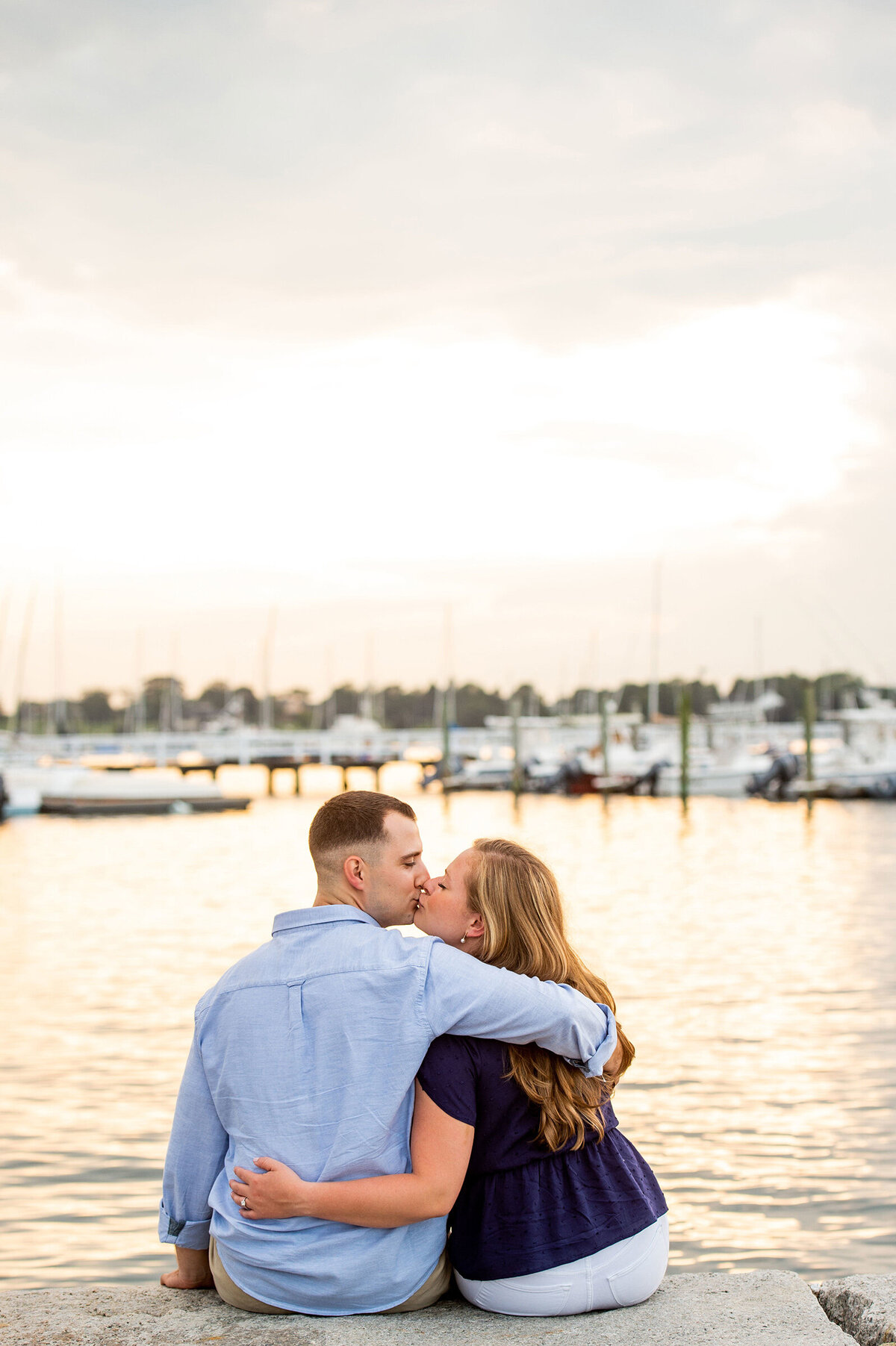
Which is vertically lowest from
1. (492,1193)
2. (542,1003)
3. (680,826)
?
(680,826)

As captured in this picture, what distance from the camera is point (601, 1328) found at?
10.3ft

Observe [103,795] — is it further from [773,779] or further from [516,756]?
[773,779]

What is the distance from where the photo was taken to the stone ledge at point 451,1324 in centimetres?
307

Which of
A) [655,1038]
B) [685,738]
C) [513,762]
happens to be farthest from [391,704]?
[655,1038]

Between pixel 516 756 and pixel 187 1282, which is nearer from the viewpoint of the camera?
pixel 187 1282

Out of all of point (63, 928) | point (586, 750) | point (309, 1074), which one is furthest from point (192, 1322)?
point (586, 750)

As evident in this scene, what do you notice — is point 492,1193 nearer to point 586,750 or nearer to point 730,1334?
point 730,1334

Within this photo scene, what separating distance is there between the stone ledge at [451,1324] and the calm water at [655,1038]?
3.37ft

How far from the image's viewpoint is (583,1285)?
127 inches

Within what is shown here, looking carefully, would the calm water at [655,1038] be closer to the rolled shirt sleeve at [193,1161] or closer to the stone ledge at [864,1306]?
the rolled shirt sleeve at [193,1161]

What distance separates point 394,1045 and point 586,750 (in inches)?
3121

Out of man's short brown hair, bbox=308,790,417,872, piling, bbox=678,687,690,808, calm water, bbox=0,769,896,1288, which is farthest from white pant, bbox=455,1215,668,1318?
piling, bbox=678,687,690,808

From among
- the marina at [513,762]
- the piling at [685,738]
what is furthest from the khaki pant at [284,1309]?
the piling at [685,738]

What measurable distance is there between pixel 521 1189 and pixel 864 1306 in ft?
3.01
